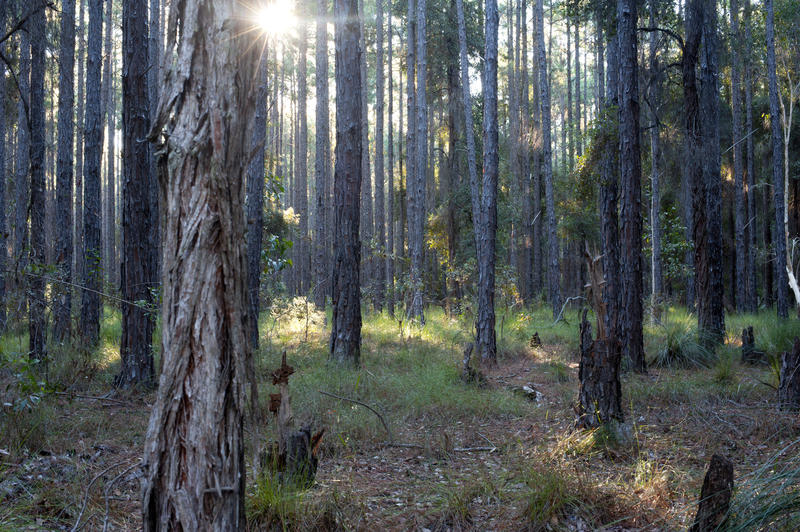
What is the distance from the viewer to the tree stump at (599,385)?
551 cm

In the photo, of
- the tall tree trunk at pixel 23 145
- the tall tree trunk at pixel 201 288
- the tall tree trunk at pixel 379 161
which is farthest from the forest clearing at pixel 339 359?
the tall tree trunk at pixel 379 161

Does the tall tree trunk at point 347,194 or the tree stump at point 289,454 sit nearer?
the tree stump at point 289,454

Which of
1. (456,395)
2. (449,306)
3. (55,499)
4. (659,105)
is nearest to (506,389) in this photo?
(456,395)

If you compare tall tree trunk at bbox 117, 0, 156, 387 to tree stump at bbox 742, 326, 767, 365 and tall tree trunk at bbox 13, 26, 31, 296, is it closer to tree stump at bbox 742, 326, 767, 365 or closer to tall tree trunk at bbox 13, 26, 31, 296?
tall tree trunk at bbox 13, 26, 31, 296

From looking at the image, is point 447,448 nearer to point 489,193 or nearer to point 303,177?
point 489,193

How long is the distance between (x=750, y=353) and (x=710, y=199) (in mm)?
3179

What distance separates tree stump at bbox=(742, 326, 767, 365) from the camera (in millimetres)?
9359

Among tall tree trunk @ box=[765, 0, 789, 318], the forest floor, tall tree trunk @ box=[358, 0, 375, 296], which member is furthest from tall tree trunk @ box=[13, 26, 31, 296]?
tall tree trunk @ box=[765, 0, 789, 318]

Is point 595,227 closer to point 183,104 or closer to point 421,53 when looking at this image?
point 421,53

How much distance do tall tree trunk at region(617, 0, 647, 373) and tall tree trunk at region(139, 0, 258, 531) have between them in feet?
26.3

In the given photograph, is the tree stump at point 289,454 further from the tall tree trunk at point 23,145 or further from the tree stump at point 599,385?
the tall tree trunk at point 23,145

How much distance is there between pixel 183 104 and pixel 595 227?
22952 millimetres

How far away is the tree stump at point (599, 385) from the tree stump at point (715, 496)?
2409 mm

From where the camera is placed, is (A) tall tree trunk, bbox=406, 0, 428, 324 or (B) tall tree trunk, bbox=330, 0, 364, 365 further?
(A) tall tree trunk, bbox=406, 0, 428, 324
